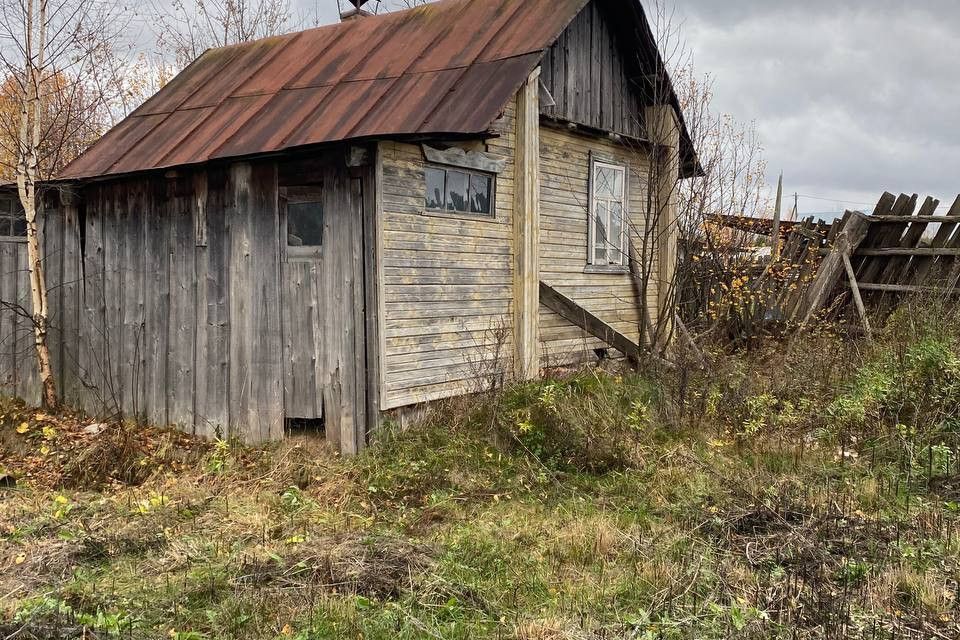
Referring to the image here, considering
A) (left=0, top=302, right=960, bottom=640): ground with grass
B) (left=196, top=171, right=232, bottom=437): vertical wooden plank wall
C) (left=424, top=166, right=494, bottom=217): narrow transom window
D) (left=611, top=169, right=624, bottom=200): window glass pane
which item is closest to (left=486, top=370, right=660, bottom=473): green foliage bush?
(left=0, top=302, right=960, bottom=640): ground with grass

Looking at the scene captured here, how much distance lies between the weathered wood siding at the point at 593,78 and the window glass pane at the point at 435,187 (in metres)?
2.08

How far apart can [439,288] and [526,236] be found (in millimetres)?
1343

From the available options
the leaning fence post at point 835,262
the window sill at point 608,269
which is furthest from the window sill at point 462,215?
the leaning fence post at point 835,262

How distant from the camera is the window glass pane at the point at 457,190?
7953 millimetres

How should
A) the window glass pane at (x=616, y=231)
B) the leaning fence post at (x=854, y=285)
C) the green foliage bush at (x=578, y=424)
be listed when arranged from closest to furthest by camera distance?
the green foliage bush at (x=578, y=424) → the window glass pane at (x=616, y=231) → the leaning fence post at (x=854, y=285)

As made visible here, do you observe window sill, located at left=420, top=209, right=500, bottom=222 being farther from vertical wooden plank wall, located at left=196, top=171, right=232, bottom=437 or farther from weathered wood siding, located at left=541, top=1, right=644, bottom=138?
vertical wooden plank wall, located at left=196, top=171, right=232, bottom=437

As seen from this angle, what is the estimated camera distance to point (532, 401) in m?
7.53

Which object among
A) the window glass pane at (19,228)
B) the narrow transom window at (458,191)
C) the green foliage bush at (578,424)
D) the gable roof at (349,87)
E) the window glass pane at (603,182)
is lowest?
the green foliage bush at (578,424)

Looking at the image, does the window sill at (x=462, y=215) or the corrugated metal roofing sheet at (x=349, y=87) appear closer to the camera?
the corrugated metal roofing sheet at (x=349, y=87)

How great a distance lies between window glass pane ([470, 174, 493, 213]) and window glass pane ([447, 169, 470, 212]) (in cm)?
10

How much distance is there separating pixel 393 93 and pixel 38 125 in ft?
13.1

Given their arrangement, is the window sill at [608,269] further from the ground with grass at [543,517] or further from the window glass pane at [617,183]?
the ground with grass at [543,517]

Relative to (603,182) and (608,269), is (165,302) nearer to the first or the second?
(608,269)

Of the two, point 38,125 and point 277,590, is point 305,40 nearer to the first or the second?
point 38,125
